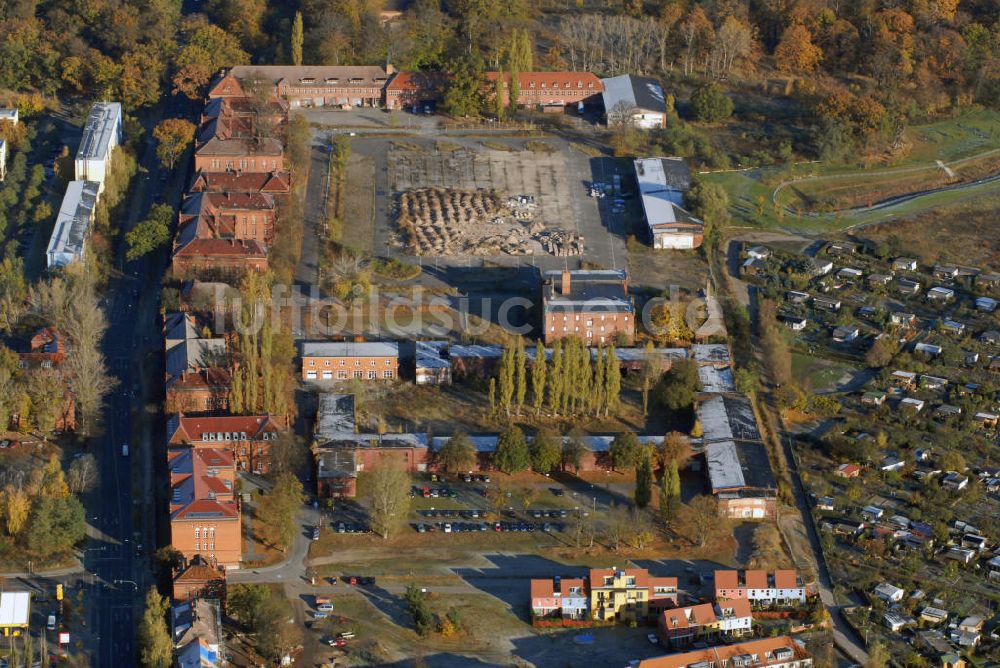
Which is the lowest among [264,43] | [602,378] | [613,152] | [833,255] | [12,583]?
[12,583]

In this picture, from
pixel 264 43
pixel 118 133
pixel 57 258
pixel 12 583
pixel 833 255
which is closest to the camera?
pixel 12 583

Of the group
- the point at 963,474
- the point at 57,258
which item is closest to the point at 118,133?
the point at 57,258

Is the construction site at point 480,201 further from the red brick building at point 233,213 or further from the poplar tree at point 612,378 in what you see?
the poplar tree at point 612,378

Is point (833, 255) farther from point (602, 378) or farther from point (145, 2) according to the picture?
point (145, 2)

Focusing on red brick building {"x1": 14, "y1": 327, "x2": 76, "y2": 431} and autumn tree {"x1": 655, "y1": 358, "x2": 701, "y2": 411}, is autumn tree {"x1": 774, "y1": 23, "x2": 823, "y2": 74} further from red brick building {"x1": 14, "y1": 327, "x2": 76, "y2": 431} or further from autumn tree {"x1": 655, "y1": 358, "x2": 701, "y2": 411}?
red brick building {"x1": 14, "y1": 327, "x2": 76, "y2": 431}

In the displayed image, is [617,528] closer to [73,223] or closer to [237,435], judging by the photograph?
[237,435]

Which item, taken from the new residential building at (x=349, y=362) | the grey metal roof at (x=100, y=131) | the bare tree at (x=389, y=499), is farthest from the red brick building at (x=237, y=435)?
the grey metal roof at (x=100, y=131)

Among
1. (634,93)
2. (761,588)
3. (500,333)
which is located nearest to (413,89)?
(634,93)
